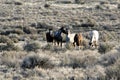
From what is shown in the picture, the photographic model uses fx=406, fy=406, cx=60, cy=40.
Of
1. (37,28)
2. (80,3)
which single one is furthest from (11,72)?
(80,3)

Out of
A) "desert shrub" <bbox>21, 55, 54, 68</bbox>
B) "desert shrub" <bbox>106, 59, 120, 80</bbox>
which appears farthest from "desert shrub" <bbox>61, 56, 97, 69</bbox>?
"desert shrub" <bbox>106, 59, 120, 80</bbox>

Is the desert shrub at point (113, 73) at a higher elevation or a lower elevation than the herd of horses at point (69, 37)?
higher

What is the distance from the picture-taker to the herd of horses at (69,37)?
25.1 metres

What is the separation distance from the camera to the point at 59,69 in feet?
51.0

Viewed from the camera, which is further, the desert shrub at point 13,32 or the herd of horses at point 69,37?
the desert shrub at point 13,32

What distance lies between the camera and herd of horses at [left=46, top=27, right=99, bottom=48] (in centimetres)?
2510

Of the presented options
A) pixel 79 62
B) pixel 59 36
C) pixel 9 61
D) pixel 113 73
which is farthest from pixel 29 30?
pixel 113 73

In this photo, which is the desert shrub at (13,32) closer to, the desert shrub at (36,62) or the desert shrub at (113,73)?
the desert shrub at (36,62)

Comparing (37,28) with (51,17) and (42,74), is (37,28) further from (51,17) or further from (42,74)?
(42,74)

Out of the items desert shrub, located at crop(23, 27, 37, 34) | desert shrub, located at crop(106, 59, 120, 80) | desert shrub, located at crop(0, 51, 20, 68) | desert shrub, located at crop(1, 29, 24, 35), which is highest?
desert shrub, located at crop(106, 59, 120, 80)

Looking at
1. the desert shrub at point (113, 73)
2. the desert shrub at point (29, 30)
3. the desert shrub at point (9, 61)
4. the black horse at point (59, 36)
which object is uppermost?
the desert shrub at point (113, 73)

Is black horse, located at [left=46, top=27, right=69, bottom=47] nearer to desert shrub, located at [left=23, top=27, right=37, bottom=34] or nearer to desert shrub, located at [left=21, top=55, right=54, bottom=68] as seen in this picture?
desert shrub, located at [left=23, top=27, right=37, bottom=34]

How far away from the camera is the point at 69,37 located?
84.6ft

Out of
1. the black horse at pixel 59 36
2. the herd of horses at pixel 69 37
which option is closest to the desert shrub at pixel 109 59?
→ the herd of horses at pixel 69 37
